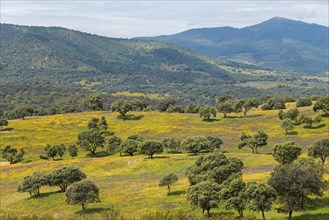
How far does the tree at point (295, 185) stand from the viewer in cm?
Answer: 5484

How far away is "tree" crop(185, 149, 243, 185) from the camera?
71.0 m

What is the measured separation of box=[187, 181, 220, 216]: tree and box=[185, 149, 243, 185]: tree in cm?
577

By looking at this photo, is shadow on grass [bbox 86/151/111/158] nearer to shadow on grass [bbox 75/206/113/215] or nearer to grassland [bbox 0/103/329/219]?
grassland [bbox 0/103/329/219]

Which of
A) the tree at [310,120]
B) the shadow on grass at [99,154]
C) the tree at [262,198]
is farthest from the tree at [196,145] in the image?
the tree at [262,198]

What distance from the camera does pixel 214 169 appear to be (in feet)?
236

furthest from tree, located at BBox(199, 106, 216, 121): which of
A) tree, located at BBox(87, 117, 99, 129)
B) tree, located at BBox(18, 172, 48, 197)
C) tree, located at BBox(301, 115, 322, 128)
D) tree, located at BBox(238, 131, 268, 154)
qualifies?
tree, located at BBox(18, 172, 48, 197)

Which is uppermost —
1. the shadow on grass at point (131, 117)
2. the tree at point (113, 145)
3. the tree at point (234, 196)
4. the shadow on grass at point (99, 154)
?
the tree at point (234, 196)

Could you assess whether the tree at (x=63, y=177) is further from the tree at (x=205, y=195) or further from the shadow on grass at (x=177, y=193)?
the tree at (x=205, y=195)

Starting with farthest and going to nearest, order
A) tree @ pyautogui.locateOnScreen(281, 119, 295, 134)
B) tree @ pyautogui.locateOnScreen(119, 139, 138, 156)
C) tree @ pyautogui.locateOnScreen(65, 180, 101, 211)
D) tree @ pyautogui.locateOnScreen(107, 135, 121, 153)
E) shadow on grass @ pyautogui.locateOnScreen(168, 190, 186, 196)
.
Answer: tree @ pyautogui.locateOnScreen(281, 119, 295, 134)
tree @ pyautogui.locateOnScreen(107, 135, 121, 153)
tree @ pyautogui.locateOnScreen(119, 139, 138, 156)
shadow on grass @ pyautogui.locateOnScreen(168, 190, 186, 196)
tree @ pyautogui.locateOnScreen(65, 180, 101, 211)

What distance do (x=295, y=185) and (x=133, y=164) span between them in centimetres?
6480

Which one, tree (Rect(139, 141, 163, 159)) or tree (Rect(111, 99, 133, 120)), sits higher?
tree (Rect(111, 99, 133, 120))

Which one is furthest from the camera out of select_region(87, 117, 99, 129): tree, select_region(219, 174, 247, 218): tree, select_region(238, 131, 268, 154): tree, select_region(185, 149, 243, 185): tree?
select_region(87, 117, 99, 129): tree

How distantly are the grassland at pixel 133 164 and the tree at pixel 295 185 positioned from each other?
2.43m

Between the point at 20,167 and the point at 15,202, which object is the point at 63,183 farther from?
the point at 20,167
